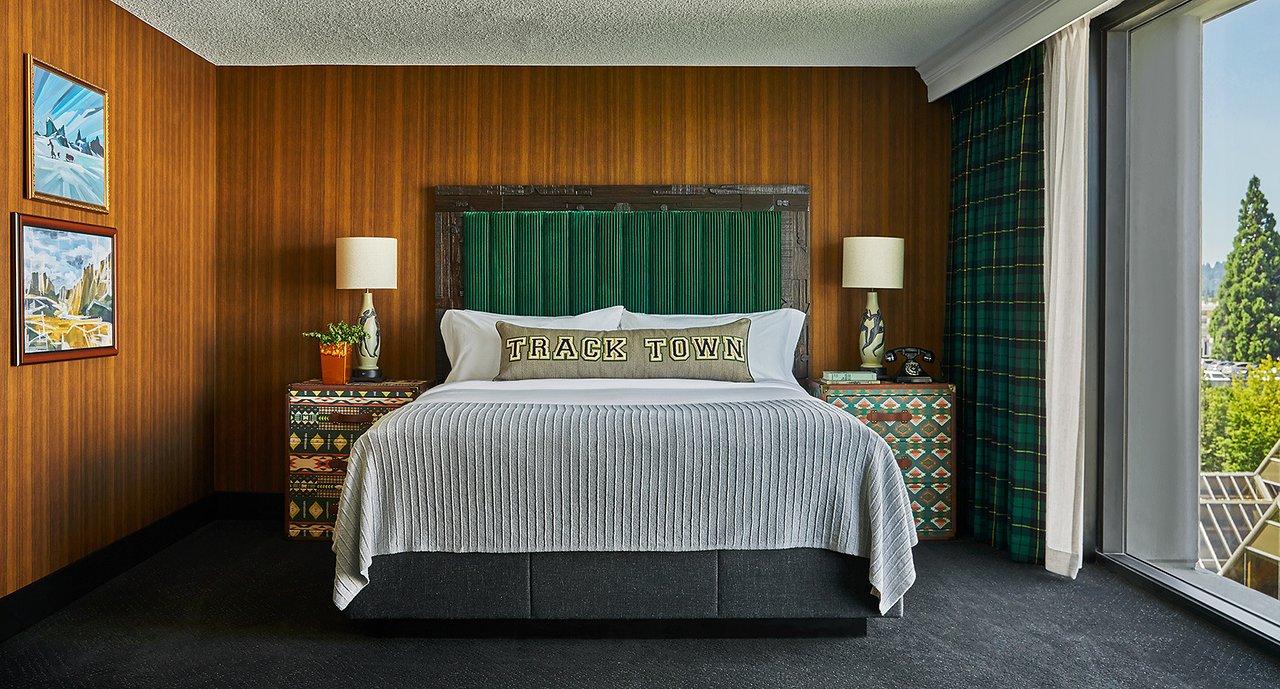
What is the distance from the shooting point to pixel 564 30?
14.3 feet

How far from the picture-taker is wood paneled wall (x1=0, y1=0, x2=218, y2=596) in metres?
3.31

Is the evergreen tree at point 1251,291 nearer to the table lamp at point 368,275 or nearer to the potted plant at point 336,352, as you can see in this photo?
the table lamp at point 368,275

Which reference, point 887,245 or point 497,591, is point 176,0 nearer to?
point 497,591

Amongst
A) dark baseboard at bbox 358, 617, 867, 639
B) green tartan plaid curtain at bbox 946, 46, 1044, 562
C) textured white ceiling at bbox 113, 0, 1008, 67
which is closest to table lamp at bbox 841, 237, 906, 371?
green tartan plaid curtain at bbox 946, 46, 1044, 562

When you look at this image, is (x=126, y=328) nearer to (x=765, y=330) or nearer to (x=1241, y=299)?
(x=765, y=330)

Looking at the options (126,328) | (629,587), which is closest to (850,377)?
(629,587)

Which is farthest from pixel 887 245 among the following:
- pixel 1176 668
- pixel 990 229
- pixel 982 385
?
pixel 1176 668

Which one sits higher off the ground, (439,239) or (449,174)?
(449,174)

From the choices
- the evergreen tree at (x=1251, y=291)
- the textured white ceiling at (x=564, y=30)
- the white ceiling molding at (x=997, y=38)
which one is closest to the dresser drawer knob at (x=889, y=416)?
the evergreen tree at (x=1251, y=291)

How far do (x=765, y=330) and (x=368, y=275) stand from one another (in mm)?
2103

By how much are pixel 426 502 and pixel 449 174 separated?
2533 millimetres

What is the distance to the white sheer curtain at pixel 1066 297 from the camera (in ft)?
12.2

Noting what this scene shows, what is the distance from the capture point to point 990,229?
14.6ft

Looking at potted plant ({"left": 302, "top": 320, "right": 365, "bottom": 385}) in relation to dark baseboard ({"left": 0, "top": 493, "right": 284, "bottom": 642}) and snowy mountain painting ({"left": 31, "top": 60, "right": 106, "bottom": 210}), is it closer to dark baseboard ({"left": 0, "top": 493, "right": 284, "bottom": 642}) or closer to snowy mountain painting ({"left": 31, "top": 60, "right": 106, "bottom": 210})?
dark baseboard ({"left": 0, "top": 493, "right": 284, "bottom": 642})
